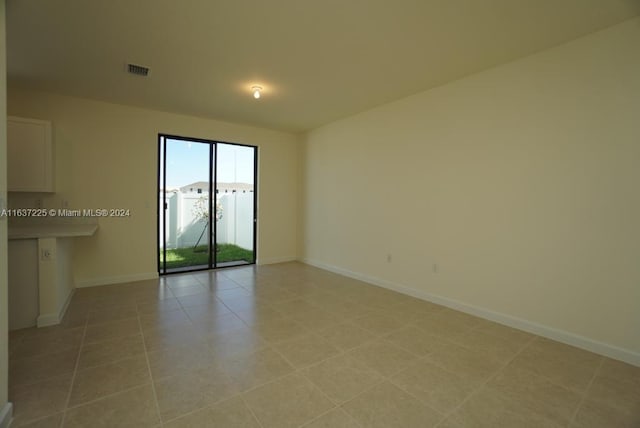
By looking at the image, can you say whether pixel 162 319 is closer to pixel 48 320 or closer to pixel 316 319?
pixel 48 320

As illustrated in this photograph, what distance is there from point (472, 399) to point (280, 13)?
3.09 meters

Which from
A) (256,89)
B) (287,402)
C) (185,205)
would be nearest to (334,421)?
(287,402)

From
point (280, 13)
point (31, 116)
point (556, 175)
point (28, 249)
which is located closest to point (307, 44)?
point (280, 13)

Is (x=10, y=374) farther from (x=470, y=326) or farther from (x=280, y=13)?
(x=470, y=326)

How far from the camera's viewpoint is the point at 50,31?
2.53m

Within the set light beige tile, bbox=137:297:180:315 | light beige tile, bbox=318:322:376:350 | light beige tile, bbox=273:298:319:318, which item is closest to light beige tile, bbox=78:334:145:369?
light beige tile, bbox=137:297:180:315

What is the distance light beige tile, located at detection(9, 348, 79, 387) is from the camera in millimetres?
2049

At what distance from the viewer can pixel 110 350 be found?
246 centimetres

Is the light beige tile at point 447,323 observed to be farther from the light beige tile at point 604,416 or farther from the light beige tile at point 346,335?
the light beige tile at point 604,416

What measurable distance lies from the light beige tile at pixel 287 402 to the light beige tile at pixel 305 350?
25 cm

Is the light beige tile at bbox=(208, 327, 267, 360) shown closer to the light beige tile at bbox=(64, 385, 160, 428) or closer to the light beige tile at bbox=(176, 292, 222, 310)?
the light beige tile at bbox=(64, 385, 160, 428)

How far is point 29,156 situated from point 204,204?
2.37 metres

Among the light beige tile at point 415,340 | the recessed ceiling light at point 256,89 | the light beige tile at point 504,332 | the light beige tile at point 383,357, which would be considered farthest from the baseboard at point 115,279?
the light beige tile at point 504,332

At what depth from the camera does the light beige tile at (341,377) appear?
195 centimetres
